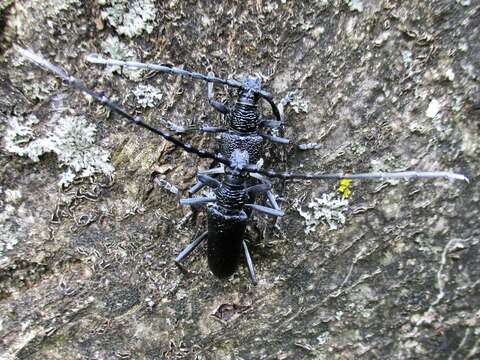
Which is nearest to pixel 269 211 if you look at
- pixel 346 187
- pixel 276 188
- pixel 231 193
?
pixel 276 188

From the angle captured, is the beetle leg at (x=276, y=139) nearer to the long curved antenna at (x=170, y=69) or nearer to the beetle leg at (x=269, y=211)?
the long curved antenna at (x=170, y=69)

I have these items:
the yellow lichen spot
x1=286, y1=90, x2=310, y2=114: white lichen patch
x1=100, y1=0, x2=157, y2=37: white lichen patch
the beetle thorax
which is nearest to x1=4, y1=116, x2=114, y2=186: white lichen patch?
x1=100, y1=0, x2=157, y2=37: white lichen patch

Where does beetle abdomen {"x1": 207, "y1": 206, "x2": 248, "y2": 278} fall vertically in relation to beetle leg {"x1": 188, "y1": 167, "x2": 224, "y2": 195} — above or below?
below

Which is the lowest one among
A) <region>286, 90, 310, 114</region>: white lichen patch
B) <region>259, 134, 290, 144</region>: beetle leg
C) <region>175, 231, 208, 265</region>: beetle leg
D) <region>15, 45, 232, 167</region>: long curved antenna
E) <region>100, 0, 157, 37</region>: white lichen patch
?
<region>175, 231, 208, 265</region>: beetle leg

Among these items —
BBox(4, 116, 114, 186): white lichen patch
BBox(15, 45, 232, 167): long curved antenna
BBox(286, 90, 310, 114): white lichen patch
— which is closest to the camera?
BBox(15, 45, 232, 167): long curved antenna

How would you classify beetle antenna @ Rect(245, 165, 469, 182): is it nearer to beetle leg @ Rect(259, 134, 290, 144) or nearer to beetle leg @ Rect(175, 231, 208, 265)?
beetle leg @ Rect(259, 134, 290, 144)

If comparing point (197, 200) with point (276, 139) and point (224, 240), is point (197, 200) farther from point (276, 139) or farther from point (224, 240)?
point (276, 139)

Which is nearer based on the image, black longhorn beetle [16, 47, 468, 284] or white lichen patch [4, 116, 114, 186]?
white lichen patch [4, 116, 114, 186]
